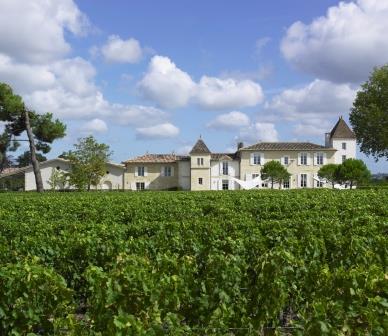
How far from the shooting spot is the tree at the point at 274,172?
219 feet

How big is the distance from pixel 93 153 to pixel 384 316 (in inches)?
2265

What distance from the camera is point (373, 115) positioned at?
56.1 m

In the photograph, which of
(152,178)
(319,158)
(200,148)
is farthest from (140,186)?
(319,158)

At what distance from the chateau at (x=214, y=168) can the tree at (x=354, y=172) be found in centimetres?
888

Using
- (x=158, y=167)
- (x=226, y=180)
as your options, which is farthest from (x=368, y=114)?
(x=158, y=167)

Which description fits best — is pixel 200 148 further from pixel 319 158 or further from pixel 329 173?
pixel 329 173

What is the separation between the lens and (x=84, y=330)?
183 inches

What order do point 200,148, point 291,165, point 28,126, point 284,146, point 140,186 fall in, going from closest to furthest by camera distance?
point 28,126
point 200,148
point 291,165
point 140,186
point 284,146

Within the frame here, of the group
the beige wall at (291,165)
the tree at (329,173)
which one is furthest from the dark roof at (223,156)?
the tree at (329,173)

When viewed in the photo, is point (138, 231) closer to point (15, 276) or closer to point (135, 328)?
point (15, 276)

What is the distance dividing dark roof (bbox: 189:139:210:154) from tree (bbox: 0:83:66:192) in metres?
25.0

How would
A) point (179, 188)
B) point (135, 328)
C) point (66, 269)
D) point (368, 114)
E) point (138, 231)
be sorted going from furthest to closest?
point (179, 188) < point (368, 114) < point (138, 231) < point (66, 269) < point (135, 328)

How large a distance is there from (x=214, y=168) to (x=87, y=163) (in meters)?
20.5

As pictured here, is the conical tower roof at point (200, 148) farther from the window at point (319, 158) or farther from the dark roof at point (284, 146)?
the window at point (319, 158)
